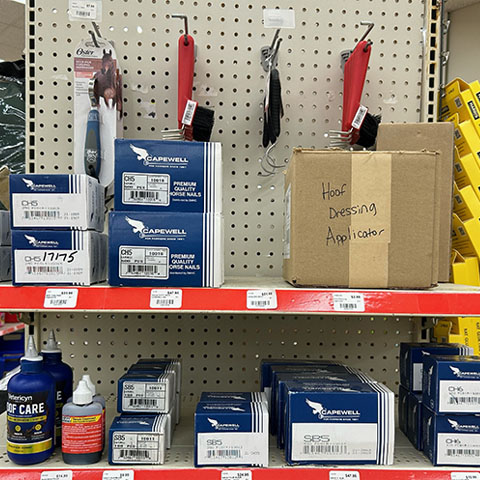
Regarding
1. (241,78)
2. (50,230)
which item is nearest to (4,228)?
(50,230)

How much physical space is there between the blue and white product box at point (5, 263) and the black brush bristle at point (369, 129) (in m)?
1.08

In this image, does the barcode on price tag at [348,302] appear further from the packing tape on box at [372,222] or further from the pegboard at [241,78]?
the pegboard at [241,78]

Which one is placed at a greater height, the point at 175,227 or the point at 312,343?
the point at 175,227

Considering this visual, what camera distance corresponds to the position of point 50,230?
1.10 m

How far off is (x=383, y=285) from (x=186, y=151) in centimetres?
57

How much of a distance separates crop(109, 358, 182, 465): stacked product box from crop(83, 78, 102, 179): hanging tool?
60 cm

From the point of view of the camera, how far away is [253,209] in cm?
159

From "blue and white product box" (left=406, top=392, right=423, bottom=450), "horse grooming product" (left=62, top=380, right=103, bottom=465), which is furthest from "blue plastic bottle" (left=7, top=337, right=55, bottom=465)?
"blue and white product box" (left=406, top=392, right=423, bottom=450)

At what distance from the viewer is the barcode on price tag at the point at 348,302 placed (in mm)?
1066

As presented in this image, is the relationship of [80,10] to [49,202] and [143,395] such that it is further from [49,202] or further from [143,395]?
[143,395]

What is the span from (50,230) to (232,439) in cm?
66

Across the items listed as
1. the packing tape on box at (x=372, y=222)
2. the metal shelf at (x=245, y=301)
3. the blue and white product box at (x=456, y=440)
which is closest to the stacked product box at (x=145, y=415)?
the metal shelf at (x=245, y=301)

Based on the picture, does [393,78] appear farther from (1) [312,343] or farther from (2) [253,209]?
(1) [312,343]

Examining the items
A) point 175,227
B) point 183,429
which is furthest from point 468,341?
point 175,227
